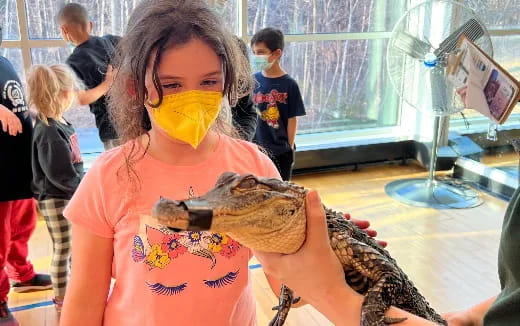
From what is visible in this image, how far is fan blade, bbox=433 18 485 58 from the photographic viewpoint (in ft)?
13.6

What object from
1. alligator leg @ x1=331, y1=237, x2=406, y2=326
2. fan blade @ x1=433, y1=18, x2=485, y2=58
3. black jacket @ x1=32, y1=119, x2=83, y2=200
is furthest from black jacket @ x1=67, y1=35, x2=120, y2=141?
fan blade @ x1=433, y1=18, x2=485, y2=58

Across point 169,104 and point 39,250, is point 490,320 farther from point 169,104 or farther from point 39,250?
point 39,250

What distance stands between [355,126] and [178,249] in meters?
5.20

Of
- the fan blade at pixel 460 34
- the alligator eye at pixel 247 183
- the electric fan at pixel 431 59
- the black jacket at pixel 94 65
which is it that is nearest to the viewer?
the alligator eye at pixel 247 183

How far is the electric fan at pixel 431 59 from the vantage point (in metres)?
4.36

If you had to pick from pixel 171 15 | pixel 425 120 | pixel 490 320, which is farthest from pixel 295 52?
pixel 490 320

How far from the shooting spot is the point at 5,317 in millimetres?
2795

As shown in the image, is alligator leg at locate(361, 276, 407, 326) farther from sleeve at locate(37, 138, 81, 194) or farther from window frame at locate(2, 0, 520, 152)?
window frame at locate(2, 0, 520, 152)

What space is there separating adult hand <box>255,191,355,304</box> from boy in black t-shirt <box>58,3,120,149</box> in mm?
2453

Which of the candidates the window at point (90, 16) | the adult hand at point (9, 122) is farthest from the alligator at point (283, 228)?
the window at point (90, 16)

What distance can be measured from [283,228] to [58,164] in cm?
215

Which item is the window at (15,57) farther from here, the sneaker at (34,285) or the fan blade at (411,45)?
the fan blade at (411,45)

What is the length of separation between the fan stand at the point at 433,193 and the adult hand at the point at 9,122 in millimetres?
3441

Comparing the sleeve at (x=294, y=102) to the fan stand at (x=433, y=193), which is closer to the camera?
the sleeve at (x=294, y=102)
